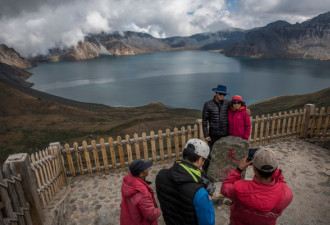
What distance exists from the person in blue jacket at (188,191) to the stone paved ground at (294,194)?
8.96 ft

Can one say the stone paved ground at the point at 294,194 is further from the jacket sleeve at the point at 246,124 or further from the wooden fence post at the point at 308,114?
the jacket sleeve at the point at 246,124

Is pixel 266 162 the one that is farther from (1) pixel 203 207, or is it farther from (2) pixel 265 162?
(1) pixel 203 207

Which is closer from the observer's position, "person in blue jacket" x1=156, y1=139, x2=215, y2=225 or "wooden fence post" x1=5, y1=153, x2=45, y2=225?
"person in blue jacket" x1=156, y1=139, x2=215, y2=225

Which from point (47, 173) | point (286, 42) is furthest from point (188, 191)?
point (286, 42)

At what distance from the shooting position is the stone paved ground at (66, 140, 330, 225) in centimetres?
501

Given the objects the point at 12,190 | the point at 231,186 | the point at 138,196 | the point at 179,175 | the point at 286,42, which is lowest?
the point at 12,190

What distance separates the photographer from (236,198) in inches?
108

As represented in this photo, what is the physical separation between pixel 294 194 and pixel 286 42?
676 feet

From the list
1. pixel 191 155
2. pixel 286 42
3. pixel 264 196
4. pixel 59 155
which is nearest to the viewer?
pixel 264 196

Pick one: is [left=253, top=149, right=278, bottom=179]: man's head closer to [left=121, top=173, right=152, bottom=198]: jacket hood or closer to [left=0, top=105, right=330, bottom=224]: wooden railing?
[left=121, top=173, right=152, bottom=198]: jacket hood

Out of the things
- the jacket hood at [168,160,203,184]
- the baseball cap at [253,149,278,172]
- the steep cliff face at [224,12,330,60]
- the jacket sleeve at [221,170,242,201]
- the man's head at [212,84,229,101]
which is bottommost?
the jacket sleeve at [221,170,242,201]

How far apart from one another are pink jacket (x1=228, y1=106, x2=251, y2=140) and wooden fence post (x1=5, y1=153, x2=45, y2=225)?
478 cm

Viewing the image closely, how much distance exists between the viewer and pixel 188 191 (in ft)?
7.88

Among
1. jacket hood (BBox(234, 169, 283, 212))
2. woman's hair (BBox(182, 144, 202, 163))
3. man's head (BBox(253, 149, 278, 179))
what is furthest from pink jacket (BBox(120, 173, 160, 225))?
man's head (BBox(253, 149, 278, 179))
